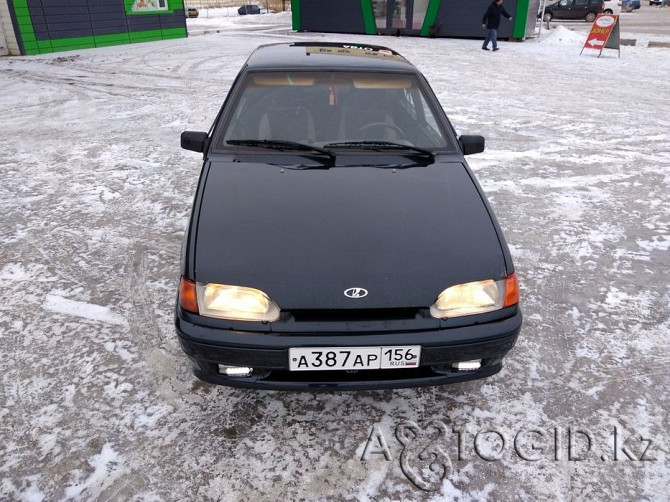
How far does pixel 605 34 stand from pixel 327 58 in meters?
15.9

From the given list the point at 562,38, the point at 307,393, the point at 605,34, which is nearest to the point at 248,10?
the point at 562,38

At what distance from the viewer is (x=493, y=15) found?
651 inches

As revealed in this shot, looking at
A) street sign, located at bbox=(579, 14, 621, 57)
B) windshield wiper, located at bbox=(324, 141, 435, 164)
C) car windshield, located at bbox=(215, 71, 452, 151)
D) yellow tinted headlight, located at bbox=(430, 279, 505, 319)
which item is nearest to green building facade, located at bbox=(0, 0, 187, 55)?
car windshield, located at bbox=(215, 71, 452, 151)

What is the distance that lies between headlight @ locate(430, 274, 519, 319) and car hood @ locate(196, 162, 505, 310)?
4 centimetres

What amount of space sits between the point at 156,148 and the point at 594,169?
18.9ft

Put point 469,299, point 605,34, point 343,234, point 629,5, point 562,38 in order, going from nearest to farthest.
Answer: point 469,299 < point 343,234 < point 605,34 < point 562,38 < point 629,5

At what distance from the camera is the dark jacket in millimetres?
16328

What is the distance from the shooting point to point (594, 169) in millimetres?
6008

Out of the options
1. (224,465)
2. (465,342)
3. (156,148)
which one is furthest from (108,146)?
(465,342)

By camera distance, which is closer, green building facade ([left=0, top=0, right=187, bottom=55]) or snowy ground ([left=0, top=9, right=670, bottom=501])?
snowy ground ([left=0, top=9, right=670, bottom=501])

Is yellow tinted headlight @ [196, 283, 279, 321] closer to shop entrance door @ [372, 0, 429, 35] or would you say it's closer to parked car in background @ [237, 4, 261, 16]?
shop entrance door @ [372, 0, 429, 35]

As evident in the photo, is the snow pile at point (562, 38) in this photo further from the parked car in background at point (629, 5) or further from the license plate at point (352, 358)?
the parked car in background at point (629, 5)

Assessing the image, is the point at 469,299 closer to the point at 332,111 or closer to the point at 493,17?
the point at 332,111

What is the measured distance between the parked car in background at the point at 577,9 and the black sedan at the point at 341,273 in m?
33.0
